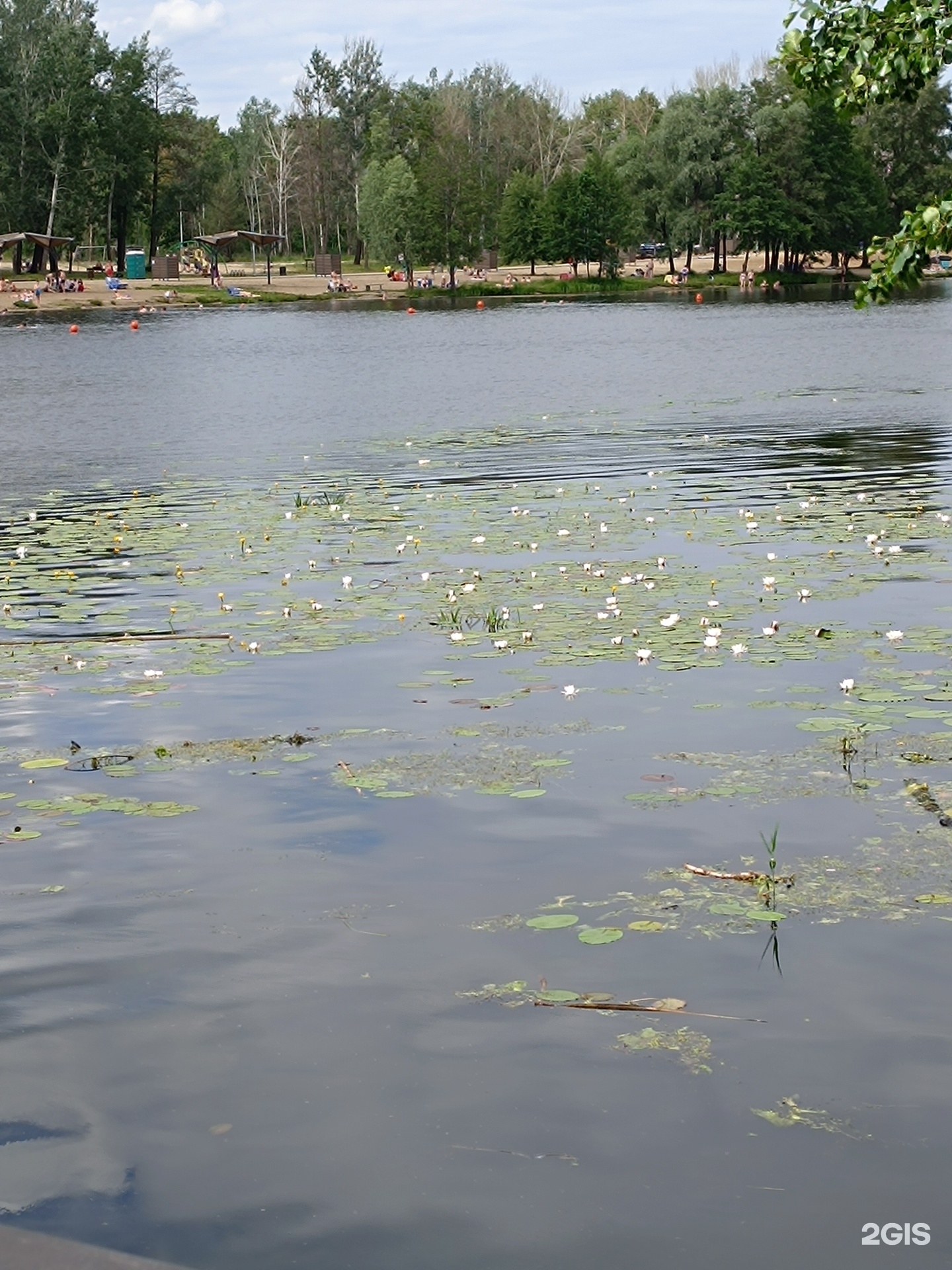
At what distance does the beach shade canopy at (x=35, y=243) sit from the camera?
10062 centimetres

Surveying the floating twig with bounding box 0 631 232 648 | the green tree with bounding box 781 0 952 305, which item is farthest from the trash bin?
the green tree with bounding box 781 0 952 305

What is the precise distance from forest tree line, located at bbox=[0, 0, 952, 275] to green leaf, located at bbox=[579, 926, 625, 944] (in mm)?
107858

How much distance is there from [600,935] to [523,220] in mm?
131809

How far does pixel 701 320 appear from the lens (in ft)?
265

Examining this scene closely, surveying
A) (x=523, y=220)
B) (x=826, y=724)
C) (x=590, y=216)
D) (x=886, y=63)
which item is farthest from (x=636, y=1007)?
(x=523, y=220)

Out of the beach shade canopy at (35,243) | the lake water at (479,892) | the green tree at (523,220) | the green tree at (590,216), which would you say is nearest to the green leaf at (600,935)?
the lake water at (479,892)

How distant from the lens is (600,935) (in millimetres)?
6391

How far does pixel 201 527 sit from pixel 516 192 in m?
121

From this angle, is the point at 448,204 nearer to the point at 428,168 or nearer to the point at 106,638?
the point at 428,168

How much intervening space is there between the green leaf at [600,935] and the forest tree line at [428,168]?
10786 cm

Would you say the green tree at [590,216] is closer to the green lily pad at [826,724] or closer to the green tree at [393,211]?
the green tree at [393,211]

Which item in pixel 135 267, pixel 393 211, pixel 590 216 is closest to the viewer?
pixel 135 267

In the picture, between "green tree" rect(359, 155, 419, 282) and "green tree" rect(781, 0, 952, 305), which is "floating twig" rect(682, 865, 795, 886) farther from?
"green tree" rect(359, 155, 419, 282)

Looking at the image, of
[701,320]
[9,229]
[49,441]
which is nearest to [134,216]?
[9,229]
